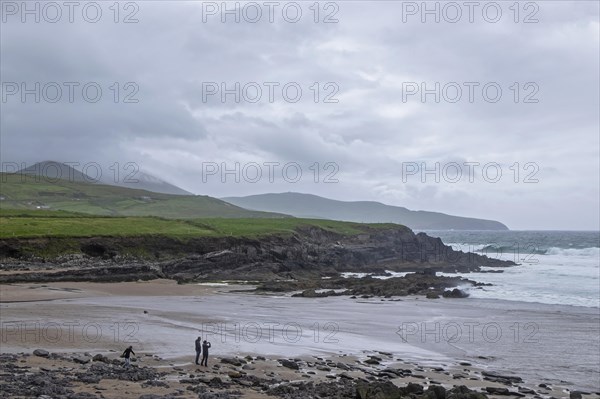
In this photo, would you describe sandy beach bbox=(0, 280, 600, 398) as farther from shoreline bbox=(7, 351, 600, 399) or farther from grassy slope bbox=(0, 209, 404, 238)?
grassy slope bbox=(0, 209, 404, 238)

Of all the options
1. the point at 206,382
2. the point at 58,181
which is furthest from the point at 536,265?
the point at 58,181

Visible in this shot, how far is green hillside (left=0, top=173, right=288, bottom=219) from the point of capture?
143m

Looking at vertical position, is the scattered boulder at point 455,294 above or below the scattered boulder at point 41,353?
below

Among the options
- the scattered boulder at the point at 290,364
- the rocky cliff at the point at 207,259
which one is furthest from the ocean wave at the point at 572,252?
the scattered boulder at the point at 290,364

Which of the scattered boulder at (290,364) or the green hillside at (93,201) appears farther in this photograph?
the green hillside at (93,201)

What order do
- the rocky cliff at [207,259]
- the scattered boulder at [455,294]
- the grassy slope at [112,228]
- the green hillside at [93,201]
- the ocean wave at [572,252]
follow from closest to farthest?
1. the rocky cliff at [207,259]
2. the scattered boulder at [455,294]
3. the grassy slope at [112,228]
4. the ocean wave at [572,252]
5. the green hillside at [93,201]

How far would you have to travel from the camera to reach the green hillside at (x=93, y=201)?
143000 mm

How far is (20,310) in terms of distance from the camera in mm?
37688

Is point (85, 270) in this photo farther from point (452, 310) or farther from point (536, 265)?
point (536, 265)

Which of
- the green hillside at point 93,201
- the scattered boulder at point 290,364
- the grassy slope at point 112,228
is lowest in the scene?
the scattered boulder at point 290,364

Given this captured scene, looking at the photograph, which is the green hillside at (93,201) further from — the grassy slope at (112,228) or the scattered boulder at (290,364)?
the scattered boulder at (290,364)

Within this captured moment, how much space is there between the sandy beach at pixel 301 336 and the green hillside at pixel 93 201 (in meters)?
92.3

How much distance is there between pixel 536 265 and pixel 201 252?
198ft

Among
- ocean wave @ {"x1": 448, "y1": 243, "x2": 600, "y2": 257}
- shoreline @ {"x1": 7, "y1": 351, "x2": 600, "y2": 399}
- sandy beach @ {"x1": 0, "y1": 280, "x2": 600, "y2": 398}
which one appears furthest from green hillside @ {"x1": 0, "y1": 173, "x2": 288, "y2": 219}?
shoreline @ {"x1": 7, "y1": 351, "x2": 600, "y2": 399}
